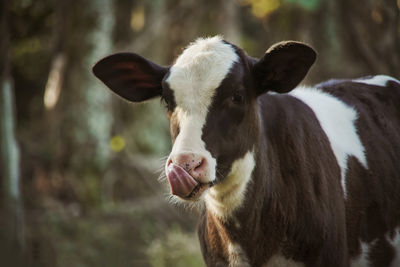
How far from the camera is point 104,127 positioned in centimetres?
1059

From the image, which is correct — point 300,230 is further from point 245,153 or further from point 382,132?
point 382,132

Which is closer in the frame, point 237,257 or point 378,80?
point 237,257

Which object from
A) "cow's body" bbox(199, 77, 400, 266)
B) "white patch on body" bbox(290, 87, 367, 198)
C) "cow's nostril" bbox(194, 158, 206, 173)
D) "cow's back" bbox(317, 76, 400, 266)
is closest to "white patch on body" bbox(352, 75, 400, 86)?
"cow's back" bbox(317, 76, 400, 266)

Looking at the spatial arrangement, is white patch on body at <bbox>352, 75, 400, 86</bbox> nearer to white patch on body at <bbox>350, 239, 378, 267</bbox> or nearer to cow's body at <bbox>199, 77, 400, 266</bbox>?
cow's body at <bbox>199, 77, 400, 266</bbox>

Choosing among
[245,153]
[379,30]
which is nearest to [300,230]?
[245,153]

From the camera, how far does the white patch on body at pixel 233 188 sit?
4043 mm

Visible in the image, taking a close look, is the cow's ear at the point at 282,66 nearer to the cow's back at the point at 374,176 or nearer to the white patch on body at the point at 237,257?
the cow's back at the point at 374,176

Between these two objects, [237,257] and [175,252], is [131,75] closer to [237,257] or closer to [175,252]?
[237,257]

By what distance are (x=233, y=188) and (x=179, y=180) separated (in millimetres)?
674

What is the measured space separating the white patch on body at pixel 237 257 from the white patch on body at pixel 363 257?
2.81ft

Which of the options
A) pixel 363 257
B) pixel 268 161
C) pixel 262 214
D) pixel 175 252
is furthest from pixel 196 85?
pixel 175 252

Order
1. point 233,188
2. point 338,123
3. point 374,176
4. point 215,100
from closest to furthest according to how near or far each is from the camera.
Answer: point 215,100
point 233,188
point 374,176
point 338,123

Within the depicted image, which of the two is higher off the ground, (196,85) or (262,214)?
(196,85)

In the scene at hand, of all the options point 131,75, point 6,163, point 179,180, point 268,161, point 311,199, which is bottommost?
point 6,163
